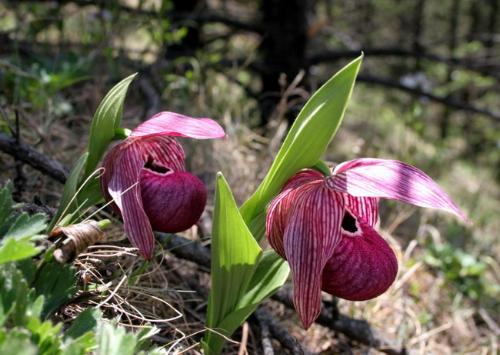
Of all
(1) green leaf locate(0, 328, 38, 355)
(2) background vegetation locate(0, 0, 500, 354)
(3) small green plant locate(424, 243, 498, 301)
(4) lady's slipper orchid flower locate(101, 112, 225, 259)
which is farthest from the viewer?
(3) small green plant locate(424, 243, 498, 301)

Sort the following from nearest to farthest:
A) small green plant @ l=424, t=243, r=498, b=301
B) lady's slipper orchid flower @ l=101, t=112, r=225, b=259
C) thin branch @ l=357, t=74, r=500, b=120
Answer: lady's slipper orchid flower @ l=101, t=112, r=225, b=259, small green plant @ l=424, t=243, r=498, b=301, thin branch @ l=357, t=74, r=500, b=120

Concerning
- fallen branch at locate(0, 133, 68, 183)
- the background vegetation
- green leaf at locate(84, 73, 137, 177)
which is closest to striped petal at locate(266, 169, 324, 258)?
the background vegetation

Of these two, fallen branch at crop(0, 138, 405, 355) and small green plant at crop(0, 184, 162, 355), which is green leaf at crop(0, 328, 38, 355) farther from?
fallen branch at crop(0, 138, 405, 355)

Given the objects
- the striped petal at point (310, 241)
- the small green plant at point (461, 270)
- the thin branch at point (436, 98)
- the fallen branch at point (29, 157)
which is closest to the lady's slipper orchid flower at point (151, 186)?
the striped petal at point (310, 241)

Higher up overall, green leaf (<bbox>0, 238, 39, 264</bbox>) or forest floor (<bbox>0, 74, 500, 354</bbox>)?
green leaf (<bbox>0, 238, 39, 264</bbox>)

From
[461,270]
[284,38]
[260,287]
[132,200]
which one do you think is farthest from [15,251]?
[284,38]

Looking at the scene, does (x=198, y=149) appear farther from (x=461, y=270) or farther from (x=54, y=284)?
(x=54, y=284)

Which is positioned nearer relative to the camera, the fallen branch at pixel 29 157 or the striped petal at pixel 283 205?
the striped petal at pixel 283 205

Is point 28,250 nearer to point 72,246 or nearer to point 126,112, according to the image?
point 72,246

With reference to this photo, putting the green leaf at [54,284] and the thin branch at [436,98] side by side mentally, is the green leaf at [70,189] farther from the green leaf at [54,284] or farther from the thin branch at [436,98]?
the thin branch at [436,98]
